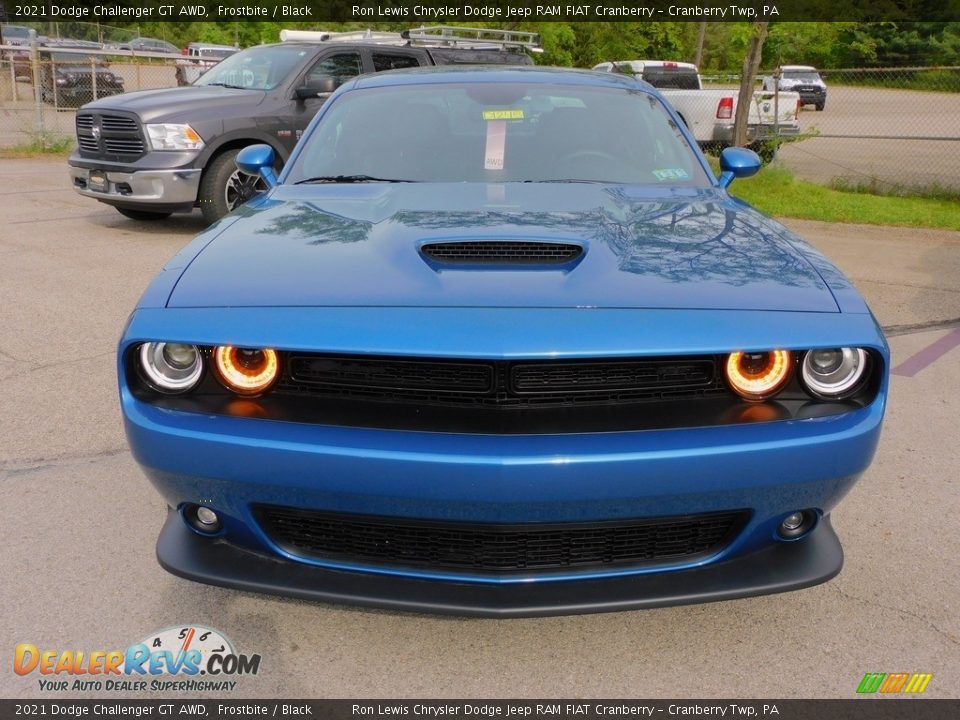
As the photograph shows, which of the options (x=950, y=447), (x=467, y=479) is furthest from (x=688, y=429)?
(x=950, y=447)

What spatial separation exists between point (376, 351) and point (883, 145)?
61.5 ft

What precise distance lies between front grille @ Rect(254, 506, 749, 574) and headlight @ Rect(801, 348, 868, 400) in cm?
39

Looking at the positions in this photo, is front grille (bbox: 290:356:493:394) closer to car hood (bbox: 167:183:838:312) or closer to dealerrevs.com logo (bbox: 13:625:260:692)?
car hood (bbox: 167:183:838:312)

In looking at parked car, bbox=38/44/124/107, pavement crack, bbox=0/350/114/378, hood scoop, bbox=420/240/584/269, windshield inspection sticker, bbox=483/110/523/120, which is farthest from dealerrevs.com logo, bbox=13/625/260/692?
parked car, bbox=38/44/124/107

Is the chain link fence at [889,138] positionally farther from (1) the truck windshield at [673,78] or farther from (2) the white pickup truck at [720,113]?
(1) the truck windshield at [673,78]

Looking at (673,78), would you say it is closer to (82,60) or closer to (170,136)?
(170,136)

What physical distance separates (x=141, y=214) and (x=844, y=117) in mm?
21231

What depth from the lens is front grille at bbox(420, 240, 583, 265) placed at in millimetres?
2432

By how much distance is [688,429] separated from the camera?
2.10 meters

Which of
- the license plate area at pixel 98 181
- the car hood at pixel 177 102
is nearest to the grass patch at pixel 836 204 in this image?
the car hood at pixel 177 102

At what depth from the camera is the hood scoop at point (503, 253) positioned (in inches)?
95.1

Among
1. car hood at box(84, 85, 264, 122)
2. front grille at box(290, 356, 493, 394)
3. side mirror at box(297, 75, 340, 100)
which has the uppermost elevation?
side mirror at box(297, 75, 340, 100)
